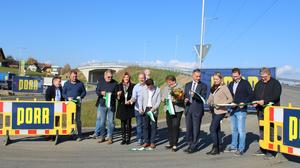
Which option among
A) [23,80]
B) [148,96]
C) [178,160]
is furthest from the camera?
[23,80]

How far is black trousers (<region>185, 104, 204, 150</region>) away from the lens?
10391mm

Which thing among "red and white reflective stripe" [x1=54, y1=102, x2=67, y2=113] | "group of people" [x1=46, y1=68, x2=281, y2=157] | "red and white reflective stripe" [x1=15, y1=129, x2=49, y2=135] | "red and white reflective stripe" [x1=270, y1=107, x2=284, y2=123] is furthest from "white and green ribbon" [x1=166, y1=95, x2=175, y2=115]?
"red and white reflective stripe" [x1=15, y1=129, x2=49, y2=135]

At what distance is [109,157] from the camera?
9562mm

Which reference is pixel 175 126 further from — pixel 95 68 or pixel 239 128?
pixel 95 68

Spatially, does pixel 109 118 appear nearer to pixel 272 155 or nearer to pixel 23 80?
pixel 272 155

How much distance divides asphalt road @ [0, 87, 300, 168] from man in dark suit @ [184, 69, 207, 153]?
1.16 ft

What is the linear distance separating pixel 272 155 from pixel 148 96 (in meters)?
3.29

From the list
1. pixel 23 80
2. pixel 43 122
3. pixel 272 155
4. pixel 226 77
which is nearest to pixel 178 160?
pixel 272 155

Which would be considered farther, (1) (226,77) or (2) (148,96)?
(1) (226,77)

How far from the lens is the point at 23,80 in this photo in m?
42.1

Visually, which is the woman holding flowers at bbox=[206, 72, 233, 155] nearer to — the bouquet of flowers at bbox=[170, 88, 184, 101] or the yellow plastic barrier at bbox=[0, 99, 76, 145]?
the bouquet of flowers at bbox=[170, 88, 184, 101]

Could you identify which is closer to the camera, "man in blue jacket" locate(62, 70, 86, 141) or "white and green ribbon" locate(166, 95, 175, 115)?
"white and green ribbon" locate(166, 95, 175, 115)

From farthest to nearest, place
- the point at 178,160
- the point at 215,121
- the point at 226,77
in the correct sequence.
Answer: the point at 226,77 < the point at 215,121 < the point at 178,160

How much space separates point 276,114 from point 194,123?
6.46 feet
